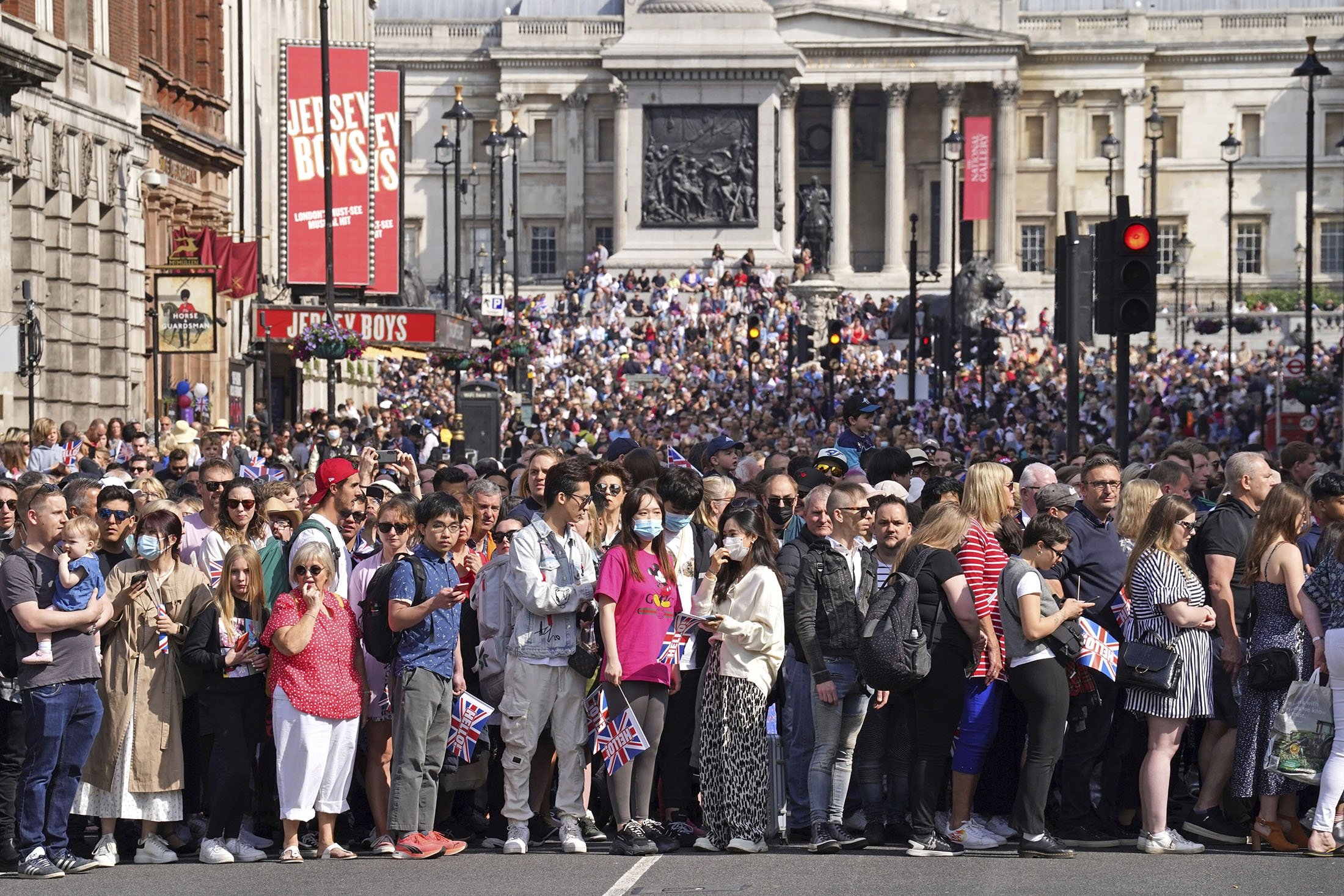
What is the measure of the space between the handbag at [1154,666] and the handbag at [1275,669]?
389mm

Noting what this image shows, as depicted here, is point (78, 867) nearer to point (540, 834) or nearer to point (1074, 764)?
point (540, 834)

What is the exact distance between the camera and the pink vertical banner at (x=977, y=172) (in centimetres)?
9131

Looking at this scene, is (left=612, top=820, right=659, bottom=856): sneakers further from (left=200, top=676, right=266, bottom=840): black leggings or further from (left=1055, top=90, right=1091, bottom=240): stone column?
(left=1055, top=90, right=1091, bottom=240): stone column

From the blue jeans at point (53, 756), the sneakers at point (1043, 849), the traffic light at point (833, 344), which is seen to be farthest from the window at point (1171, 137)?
the blue jeans at point (53, 756)

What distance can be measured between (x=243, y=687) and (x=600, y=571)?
1.92 meters

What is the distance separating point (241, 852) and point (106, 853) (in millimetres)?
665

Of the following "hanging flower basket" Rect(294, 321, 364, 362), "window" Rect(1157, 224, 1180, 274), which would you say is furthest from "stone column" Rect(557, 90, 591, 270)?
"hanging flower basket" Rect(294, 321, 364, 362)

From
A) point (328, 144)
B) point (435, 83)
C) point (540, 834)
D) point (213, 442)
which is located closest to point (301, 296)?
point (328, 144)

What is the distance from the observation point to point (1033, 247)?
331 ft

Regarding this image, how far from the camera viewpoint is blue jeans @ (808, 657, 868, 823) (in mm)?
12391

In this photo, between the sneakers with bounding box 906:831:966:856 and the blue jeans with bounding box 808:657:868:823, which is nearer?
the sneakers with bounding box 906:831:966:856

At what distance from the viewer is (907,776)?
12.4 m

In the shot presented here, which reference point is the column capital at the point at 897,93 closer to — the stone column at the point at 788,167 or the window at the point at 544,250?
the stone column at the point at 788,167

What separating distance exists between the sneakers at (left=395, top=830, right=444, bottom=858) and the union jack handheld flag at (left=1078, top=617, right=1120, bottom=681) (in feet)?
11.3
